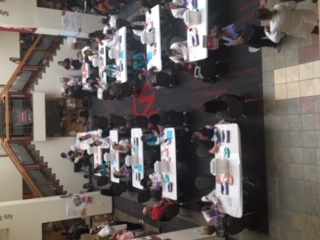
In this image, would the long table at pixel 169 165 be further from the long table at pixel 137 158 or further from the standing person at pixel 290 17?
the standing person at pixel 290 17

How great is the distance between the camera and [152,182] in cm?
699

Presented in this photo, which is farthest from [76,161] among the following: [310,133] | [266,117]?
[310,133]

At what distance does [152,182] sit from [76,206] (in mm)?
3264

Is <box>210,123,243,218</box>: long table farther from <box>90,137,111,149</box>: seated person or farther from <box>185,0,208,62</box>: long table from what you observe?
<box>90,137,111,149</box>: seated person

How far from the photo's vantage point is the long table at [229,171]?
493 centimetres

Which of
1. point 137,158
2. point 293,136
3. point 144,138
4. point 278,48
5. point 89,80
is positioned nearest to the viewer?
point 293,136

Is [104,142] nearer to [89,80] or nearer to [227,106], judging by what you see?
[89,80]

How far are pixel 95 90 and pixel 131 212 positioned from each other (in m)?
3.39

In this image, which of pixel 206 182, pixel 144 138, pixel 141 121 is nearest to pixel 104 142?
pixel 141 121

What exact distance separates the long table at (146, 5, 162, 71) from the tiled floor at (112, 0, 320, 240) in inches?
76.6

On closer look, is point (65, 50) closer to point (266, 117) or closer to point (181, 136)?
point (181, 136)

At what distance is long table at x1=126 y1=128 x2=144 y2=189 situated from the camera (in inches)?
292

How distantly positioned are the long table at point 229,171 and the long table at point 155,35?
6.58 feet

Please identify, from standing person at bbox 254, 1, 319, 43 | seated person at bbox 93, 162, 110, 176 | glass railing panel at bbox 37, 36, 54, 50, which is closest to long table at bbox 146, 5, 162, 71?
standing person at bbox 254, 1, 319, 43
